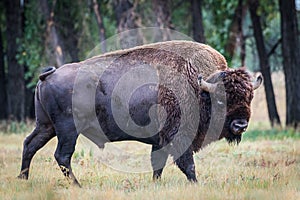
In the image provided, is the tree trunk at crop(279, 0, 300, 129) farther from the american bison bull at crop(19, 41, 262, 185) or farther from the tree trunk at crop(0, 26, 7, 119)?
the tree trunk at crop(0, 26, 7, 119)

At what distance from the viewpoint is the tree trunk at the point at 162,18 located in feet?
57.5

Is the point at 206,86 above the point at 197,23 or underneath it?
underneath

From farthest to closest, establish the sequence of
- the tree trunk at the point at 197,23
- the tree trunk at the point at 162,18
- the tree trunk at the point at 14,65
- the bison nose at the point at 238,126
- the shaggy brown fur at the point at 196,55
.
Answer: the tree trunk at the point at 14,65
the tree trunk at the point at 162,18
the tree trunk at the point at 197,23
the shaggy brown fur at the point at 196,55
the bison nose at the point at 238,126

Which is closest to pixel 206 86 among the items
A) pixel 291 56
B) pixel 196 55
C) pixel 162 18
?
pixel 196 55

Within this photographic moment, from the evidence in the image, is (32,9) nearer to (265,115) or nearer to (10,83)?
(10,83)

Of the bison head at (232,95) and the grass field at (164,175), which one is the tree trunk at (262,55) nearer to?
the grass field at (164,175)

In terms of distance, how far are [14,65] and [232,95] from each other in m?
12.7

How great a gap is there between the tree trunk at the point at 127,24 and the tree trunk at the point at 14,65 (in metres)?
3.58

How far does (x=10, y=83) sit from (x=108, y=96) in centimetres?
1147

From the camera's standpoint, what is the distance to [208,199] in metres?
6.77

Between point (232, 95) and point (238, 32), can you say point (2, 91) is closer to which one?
point (238, 32)

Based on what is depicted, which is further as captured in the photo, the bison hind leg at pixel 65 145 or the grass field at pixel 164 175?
the bison hind leg at pixel 65 145

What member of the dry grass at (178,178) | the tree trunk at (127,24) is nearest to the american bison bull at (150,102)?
the dry grass at (178,178)

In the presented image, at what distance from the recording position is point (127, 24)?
1761 cm
